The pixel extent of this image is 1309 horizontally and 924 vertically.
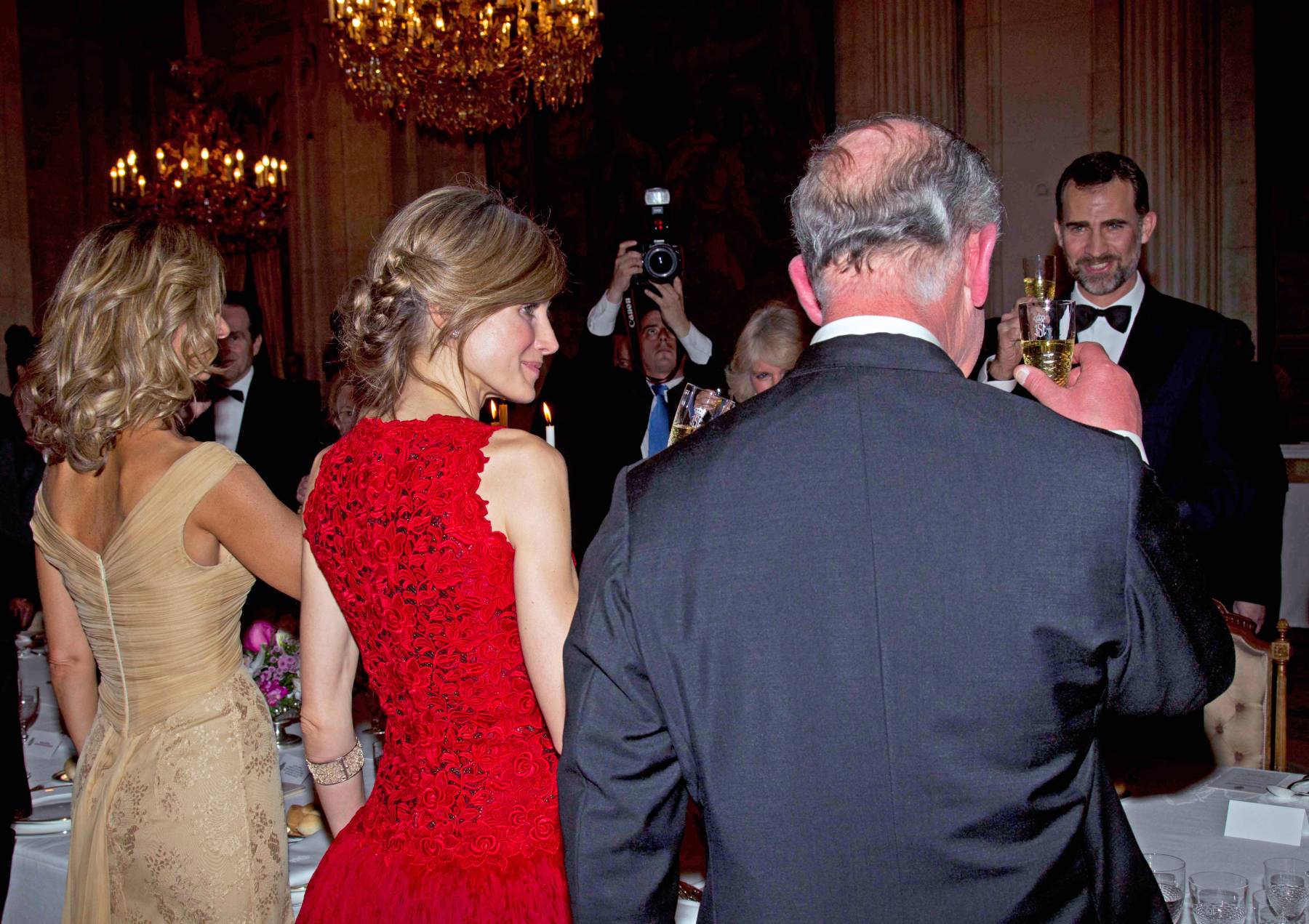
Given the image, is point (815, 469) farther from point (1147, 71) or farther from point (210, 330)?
point (1147, 71)

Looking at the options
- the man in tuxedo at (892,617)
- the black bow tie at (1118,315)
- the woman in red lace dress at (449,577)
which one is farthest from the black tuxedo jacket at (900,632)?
the black bow tie at (1118,315)

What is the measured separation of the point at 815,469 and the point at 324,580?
0.92 m

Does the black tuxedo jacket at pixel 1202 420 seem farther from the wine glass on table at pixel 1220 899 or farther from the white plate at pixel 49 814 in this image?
the white plate at pixel 49 814

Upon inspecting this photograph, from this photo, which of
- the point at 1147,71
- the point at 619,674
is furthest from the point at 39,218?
the point at 619,674

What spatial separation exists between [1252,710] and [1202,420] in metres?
0.75

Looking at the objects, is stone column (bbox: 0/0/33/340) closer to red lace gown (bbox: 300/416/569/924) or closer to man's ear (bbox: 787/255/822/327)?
red lace gown (bbox: 300/416/569/924)

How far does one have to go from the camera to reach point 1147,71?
659 cm

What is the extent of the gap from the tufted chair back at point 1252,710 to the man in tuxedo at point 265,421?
325 cm

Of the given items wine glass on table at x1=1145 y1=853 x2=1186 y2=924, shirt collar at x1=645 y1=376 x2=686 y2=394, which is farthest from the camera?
wine glass on table at x1=1145 y1=853 x2=1186 y2=924

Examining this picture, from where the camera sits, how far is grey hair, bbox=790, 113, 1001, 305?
118 centimetres

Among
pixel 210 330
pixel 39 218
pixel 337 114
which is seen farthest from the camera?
pixel 39 218

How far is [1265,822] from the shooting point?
6.56 feet

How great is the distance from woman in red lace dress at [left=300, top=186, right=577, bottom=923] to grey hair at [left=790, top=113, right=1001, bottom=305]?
55 cm

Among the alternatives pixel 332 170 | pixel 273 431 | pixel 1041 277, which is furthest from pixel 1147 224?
pixel 332 170
